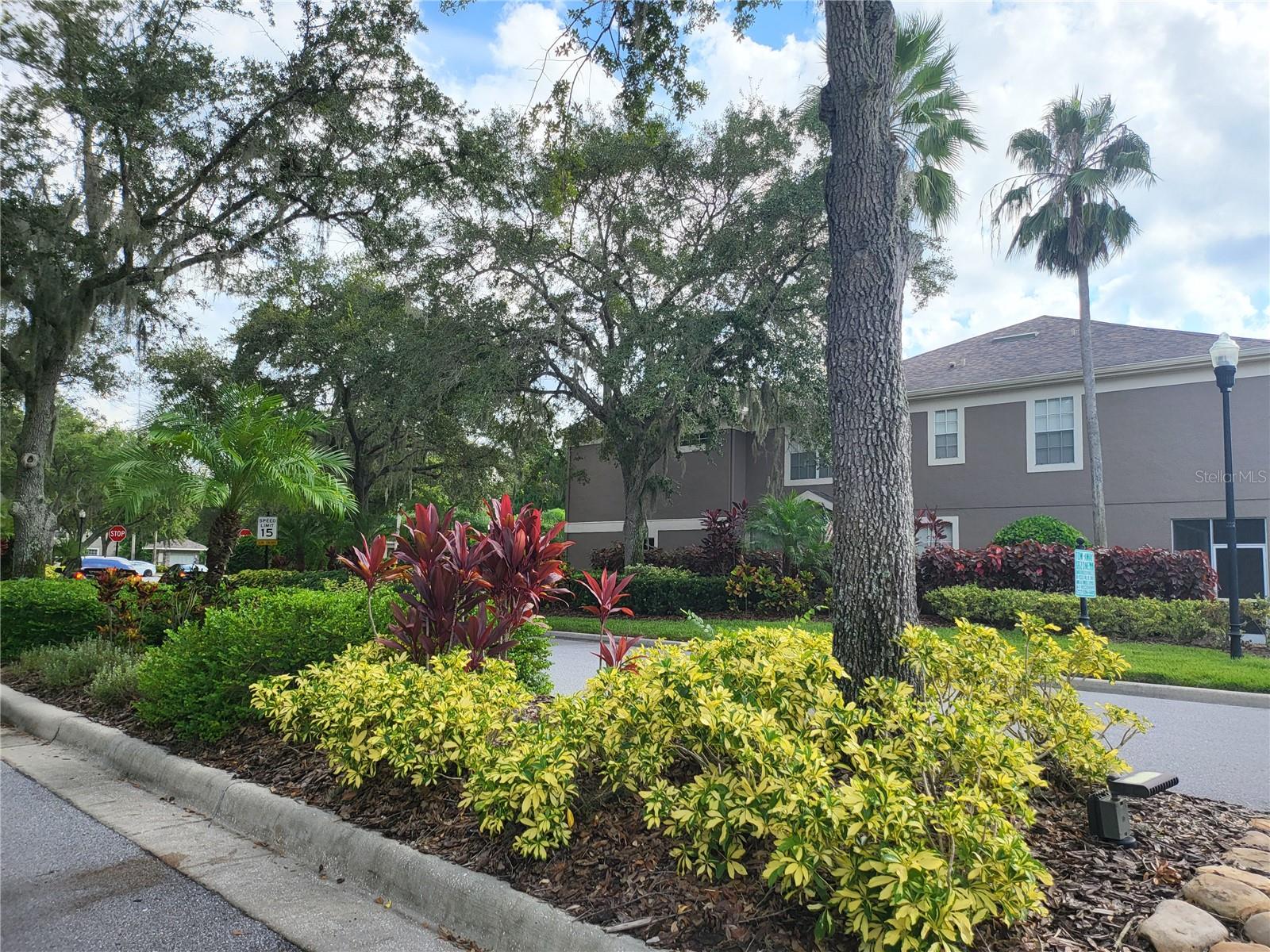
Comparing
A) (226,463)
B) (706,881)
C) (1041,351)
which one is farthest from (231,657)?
(1041,351)

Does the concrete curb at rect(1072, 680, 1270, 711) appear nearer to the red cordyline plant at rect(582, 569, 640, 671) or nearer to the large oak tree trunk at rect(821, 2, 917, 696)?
the red cordyline plant at rect(582, 569, 640, 671)

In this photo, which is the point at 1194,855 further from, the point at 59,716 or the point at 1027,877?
the point at 59,716

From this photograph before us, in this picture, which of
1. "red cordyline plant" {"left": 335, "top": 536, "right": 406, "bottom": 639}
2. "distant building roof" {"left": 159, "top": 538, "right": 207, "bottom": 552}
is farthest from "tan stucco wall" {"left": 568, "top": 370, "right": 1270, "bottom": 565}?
"distant building roof" {"left": 159, "top": 538, "right": 207, "bottom": 552}

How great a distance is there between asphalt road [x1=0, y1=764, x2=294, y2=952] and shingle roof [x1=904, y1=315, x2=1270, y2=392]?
20.0 m

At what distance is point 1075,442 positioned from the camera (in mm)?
19094

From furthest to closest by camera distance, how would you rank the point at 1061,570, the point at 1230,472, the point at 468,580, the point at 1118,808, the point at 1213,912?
the point at 1061,570 → the point at 1230,472 → the point at 468,580 → the point at 1118,808 → the point at 1213,912

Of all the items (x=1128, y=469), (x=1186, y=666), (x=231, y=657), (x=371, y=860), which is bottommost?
(x=1186, y=666)

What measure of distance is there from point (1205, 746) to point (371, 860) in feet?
22.1

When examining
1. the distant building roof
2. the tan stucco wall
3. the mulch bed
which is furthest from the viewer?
the distant building roof

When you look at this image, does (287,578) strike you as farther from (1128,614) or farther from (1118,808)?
(1118,808)

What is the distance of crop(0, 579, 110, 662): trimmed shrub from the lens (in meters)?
9.46

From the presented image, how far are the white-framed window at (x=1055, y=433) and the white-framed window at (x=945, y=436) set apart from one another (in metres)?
1.59

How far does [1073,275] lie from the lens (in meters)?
20.0

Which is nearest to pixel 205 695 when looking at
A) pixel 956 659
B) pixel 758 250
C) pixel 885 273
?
pixel 956 659
